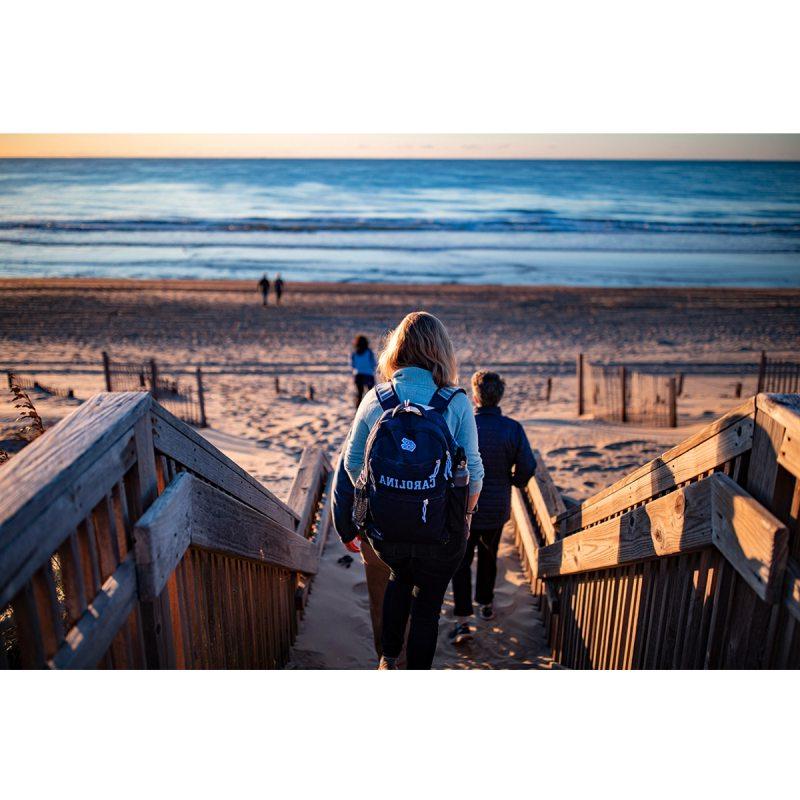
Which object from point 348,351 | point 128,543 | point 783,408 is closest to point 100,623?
point 128,543

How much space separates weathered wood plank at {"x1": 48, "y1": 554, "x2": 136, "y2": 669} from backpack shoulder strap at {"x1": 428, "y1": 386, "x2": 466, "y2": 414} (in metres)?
1.21

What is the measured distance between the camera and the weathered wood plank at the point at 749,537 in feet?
6.21

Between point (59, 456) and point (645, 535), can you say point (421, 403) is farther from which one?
point (59, 456)

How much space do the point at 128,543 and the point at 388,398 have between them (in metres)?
1.09

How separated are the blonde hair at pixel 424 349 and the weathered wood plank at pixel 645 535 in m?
0.93

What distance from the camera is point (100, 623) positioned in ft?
5.78

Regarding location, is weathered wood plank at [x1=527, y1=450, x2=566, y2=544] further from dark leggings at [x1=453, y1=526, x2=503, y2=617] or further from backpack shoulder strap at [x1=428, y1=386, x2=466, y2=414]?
backpack shoulder strap at [x1=428, y1=386, x2=466, y2=414]

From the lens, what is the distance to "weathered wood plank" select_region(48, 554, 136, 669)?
1669 millimetres

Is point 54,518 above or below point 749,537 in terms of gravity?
above

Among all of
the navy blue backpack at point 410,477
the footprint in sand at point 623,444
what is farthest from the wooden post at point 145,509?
the footprint in sand at point 623,444

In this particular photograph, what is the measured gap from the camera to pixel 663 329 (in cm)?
1897

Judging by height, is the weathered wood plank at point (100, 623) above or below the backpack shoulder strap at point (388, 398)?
below

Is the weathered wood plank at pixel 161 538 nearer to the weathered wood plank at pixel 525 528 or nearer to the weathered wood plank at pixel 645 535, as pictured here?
the weathered wood plank at pixel 645 535

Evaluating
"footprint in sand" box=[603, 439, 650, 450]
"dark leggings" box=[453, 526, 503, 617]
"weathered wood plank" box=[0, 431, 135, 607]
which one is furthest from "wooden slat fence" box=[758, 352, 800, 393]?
"weathered wood plank" box=[0, 431, 135, 607]
